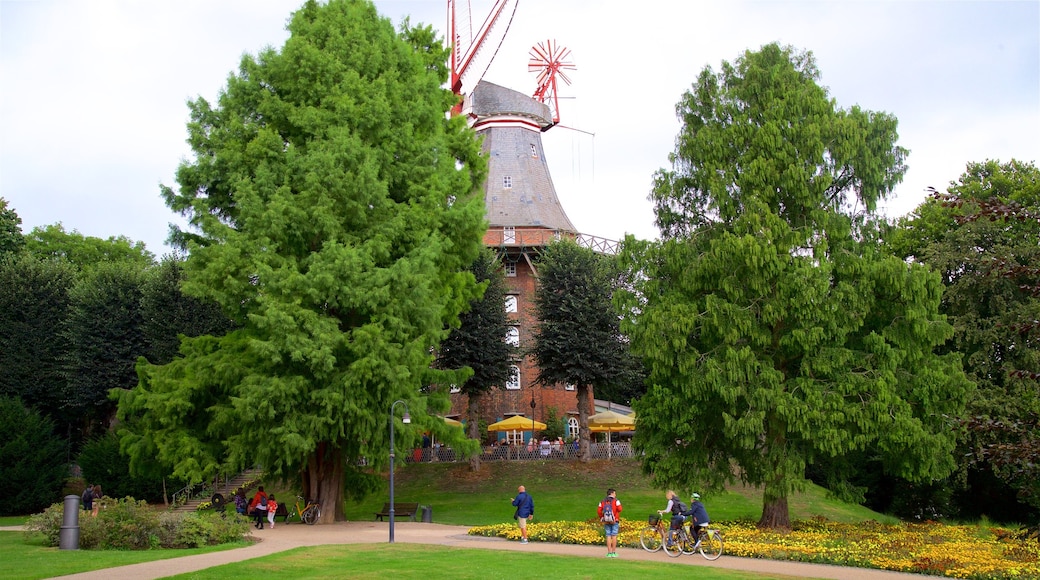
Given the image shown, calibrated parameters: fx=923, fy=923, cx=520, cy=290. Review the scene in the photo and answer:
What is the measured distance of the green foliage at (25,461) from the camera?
3888 cm

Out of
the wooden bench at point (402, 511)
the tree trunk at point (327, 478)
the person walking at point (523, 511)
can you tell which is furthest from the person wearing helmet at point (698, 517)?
the wooden bench at point (402, 511)

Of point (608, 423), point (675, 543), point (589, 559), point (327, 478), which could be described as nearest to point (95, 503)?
point (327, 478)

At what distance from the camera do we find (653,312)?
87.4ft

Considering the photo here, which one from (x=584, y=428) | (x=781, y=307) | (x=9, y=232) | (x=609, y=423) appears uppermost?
(x=9, y=232)

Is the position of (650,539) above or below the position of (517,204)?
below

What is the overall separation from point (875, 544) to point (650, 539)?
5.14 m

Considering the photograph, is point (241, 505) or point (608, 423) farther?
point (608, 423)

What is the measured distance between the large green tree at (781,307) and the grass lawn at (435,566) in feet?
26.5

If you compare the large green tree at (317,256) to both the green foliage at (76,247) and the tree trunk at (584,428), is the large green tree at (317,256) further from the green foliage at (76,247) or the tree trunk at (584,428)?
the green foliage at (76,247)

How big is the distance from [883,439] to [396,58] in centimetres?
1955

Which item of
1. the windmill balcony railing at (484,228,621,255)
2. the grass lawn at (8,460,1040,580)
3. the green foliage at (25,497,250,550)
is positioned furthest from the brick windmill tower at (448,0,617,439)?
the green foliage at (25,497,250,550)

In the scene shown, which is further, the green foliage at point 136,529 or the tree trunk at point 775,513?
the tree trunk at point 775,513

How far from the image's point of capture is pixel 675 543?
2086 cm

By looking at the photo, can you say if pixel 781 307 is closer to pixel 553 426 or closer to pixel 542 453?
pixel 542 453
